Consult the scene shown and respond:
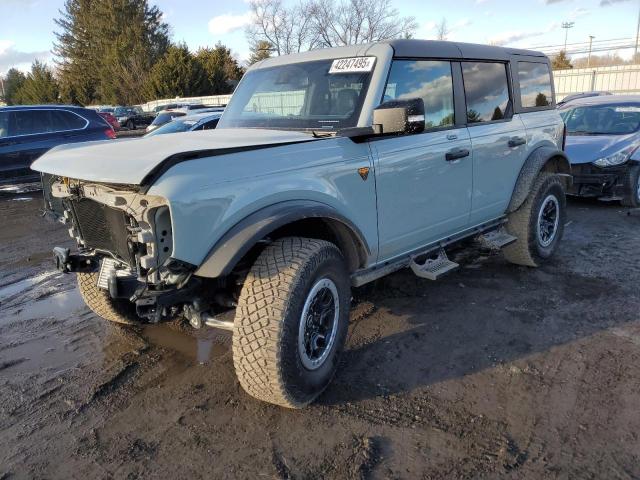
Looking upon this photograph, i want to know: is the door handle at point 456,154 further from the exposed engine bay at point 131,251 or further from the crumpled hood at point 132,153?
the exposed engine bay at point 131,251

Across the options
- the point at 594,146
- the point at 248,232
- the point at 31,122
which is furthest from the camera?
the point at 31,122

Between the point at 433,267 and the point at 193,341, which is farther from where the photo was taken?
the point at 433,267

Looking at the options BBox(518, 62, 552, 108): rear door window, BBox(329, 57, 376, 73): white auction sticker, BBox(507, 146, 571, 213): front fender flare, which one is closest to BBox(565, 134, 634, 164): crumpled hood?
BBox(518, 62, 552, 108): rear door window

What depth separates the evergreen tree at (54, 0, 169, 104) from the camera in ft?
173

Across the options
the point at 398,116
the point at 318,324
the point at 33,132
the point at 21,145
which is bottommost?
the point at 318,324

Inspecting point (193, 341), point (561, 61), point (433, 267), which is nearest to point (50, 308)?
point (193, 341)

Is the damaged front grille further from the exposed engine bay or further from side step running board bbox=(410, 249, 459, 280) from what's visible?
side step running board bbox=(410, 249, 459, 280)

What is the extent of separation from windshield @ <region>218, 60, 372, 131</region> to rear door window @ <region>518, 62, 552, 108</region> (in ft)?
7.37

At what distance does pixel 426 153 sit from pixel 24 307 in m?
3.87

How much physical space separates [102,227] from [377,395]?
6.26 feet

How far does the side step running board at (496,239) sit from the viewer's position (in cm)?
489

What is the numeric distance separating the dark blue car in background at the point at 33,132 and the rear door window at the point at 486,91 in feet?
28.6

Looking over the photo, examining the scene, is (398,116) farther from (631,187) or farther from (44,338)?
(631,187)

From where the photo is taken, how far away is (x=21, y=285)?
549 cm
